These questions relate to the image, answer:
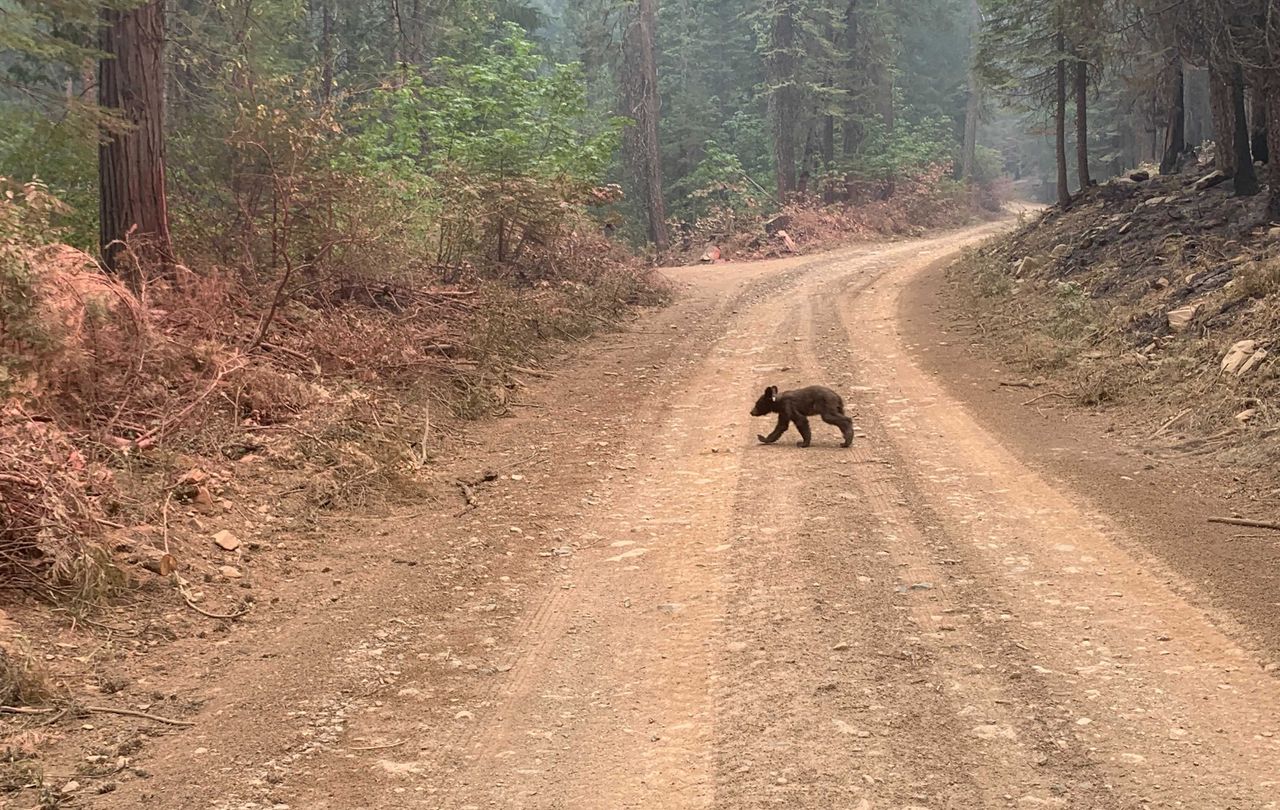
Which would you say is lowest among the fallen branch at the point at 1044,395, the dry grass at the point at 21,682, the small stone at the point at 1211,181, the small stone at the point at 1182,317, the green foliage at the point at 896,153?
the dry grass at the point at 21,682

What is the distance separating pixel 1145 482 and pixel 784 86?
101 feet

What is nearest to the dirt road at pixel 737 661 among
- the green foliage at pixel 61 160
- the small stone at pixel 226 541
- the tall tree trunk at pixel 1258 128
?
the small stone at pixel 226 541

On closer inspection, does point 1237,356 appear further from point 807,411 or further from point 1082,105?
point 1082,105

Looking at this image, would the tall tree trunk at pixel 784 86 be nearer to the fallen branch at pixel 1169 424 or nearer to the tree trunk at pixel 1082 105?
the tree trunk at pixel 1082 105

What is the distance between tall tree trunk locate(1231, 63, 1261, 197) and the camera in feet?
51.9

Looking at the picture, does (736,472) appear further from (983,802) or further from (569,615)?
(983,802)

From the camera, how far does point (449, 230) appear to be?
14461 mm

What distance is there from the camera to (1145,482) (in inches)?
299

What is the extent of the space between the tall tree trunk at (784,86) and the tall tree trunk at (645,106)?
21.3 feet

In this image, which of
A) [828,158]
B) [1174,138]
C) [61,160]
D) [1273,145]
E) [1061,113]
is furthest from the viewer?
[828,158]

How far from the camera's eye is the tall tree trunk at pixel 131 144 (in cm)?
982

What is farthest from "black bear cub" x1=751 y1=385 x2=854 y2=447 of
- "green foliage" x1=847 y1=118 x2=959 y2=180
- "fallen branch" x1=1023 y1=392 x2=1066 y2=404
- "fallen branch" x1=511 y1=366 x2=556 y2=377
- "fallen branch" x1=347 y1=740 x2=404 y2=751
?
"green foliage" x1=847 y1=118 x2=959 y2=180

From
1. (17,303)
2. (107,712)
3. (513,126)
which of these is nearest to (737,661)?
(107,712)

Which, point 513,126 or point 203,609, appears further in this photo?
point 513,126
